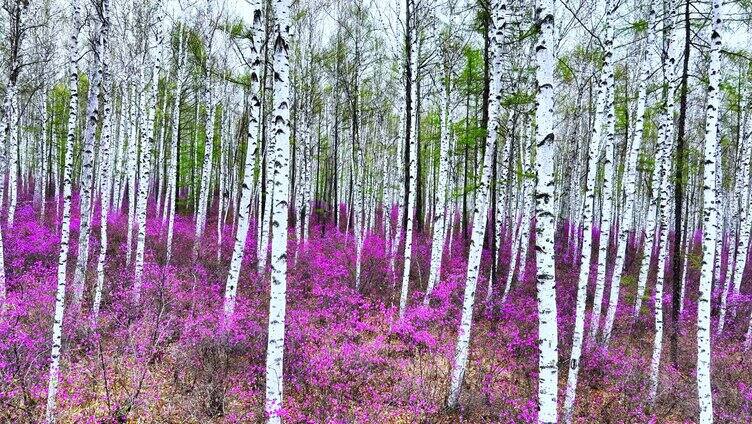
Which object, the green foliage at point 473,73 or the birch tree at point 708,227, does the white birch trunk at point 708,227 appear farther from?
the green foliage at point 473,73

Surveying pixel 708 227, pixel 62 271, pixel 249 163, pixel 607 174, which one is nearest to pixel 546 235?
pixel 708 227

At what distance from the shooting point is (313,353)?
8.23 meters

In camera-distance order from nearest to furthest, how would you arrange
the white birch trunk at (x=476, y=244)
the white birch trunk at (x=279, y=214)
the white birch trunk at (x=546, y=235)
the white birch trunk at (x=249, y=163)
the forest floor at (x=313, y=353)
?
the white birch trunk at (x=546, y=235)
the white birch trunk at (x=279, y=214)
the forest floor at (x=313, y=353)
the white birch trunk at (x=476, y=244)
the white birch trunk at (x=249, y=163)

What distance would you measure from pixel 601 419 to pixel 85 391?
827 cm

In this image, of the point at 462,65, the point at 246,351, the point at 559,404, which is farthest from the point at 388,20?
the point at 559,404

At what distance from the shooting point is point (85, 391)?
6.19m

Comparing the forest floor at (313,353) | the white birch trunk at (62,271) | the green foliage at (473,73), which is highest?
the green foliage at (473,73)

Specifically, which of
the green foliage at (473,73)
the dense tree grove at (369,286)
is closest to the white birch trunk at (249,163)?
the dense tree grove at (369,286)

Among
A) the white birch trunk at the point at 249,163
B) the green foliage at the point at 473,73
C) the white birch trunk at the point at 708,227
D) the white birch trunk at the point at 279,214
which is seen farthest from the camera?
the green foliage at the point at 473,73

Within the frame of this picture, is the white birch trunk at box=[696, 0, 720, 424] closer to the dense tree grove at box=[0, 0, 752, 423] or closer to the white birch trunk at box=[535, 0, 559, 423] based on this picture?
the dense tree grove at box=[0, 0, 752, 423]

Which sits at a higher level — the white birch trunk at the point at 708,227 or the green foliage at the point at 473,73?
the green foliage at the point at 473,73

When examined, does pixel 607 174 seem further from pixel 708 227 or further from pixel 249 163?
pixel 249 163

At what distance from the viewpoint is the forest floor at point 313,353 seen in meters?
6.25

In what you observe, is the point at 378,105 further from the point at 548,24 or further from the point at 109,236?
the point at 548,24
